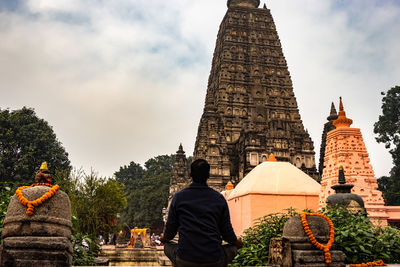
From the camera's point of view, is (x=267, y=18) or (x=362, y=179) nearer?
(x=362, y=179)

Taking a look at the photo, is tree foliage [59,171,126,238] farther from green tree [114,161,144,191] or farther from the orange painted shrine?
green tree [114,161,144,191]

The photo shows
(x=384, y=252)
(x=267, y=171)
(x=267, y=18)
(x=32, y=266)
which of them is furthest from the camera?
(x=267, y=18)

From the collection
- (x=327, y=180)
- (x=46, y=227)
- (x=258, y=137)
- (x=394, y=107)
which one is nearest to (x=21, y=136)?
(x=258, y=137)

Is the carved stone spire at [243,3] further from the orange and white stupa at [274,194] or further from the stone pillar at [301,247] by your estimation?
the stone pillar at [301,247]

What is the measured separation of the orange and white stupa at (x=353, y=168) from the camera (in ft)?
37.1

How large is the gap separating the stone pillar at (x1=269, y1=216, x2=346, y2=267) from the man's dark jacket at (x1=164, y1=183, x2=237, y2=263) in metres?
2.01

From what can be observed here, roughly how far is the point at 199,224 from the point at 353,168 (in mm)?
9382

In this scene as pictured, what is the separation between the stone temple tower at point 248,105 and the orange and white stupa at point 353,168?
2206cm

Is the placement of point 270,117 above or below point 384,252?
above

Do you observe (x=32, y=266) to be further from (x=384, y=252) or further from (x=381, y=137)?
(x=381, y=137)

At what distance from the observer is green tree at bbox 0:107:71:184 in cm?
3275

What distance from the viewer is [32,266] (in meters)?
4.28

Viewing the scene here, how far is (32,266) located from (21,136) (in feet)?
111

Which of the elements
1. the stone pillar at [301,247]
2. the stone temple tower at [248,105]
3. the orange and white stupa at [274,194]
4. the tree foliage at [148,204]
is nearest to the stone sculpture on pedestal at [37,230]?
the stone pillar at [301,247]
